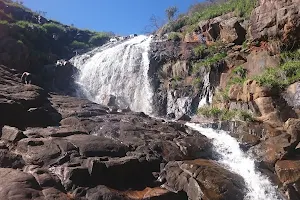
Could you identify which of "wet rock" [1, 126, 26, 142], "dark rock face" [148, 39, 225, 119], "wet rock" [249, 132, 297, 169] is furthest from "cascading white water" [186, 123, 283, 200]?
"wet rock" [1, 126, 26, 142]

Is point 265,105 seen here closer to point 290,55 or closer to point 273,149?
point 273,149

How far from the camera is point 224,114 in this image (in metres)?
18.6

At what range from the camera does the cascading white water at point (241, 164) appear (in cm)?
1141

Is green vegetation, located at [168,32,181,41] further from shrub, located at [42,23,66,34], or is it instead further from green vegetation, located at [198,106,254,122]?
shrub, located at [42,23,66,34]

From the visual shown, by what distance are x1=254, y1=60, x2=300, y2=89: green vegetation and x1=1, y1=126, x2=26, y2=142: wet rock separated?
11557 mm

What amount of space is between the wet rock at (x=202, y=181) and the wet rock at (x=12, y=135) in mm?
5130

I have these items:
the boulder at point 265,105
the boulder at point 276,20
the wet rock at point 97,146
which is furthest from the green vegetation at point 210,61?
the wet rock at point 97,146

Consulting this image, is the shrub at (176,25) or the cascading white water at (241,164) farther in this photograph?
the shrub at (176,25)

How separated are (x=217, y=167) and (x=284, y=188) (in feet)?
7.47

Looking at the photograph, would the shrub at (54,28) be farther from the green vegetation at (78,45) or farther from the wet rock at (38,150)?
the wet rock at (38,150)

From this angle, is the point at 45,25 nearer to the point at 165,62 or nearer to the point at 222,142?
the point at 165,62

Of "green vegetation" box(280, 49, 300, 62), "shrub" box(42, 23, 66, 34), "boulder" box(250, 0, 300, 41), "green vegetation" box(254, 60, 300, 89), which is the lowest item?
"green vegetation" box(254, 60, 300, 89)

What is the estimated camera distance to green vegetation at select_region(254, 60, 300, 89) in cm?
1711

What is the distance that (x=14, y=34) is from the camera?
30359 millimetres
